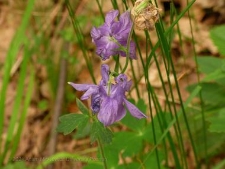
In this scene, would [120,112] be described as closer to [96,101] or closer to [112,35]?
[96,101]

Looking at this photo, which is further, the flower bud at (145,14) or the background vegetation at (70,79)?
the background vegetation at (70,79)

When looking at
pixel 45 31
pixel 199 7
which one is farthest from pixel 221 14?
pixel 45 31

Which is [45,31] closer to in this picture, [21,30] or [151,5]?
[21,30]

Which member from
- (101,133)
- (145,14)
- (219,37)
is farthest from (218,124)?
(145,14)

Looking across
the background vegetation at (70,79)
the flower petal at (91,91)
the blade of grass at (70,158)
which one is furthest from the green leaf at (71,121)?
the background vegetation at (70,79)

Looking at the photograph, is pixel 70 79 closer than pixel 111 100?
No

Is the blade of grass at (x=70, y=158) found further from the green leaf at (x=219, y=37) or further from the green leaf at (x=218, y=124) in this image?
the green leaf at (x=219, y=37)
